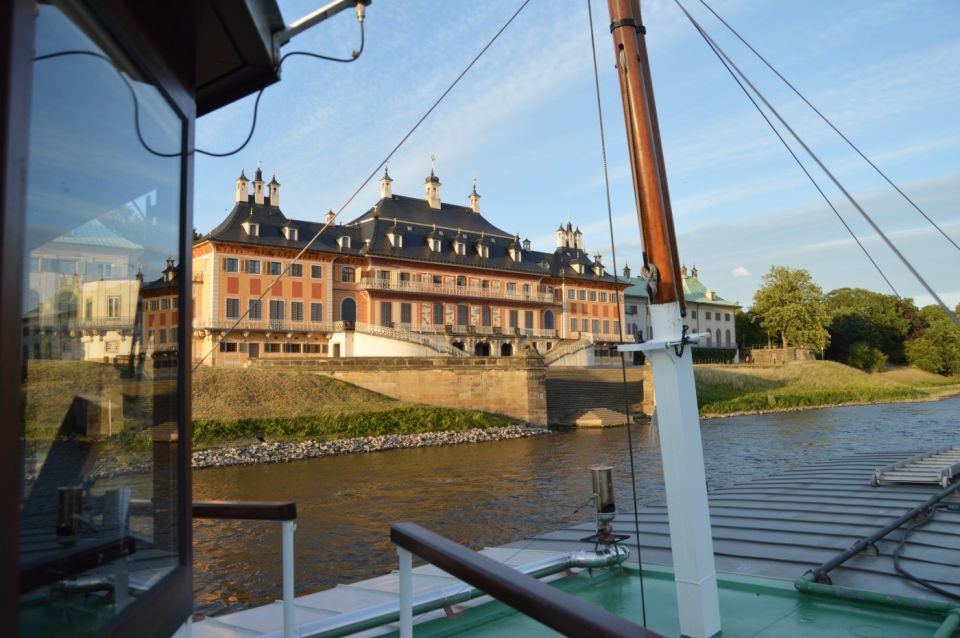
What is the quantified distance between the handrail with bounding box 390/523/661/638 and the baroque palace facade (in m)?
29.2

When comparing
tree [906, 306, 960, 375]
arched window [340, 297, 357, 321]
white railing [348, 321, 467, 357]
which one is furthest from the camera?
tree [906, 306, 960, 375]

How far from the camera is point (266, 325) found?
34969 millimetres

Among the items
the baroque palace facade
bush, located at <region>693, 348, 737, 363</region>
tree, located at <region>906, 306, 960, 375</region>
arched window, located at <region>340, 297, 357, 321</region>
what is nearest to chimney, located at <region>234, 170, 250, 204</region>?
the baroque palace facade

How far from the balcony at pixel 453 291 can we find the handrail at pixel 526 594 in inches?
1470

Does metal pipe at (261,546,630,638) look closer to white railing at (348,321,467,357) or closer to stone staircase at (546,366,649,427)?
stone staircase at (546,366,649,427)

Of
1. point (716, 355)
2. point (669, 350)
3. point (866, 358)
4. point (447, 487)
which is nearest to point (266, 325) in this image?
point (447, 487)

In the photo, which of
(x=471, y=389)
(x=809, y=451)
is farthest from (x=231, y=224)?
(x=809, y=451)

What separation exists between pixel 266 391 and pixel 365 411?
154 inches

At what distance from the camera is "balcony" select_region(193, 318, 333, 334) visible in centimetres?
3341

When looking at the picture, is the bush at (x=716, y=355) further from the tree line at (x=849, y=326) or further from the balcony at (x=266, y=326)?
the balcony at (x=266, y=326)

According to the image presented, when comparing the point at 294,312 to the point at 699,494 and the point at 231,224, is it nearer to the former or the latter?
the point at 231,224

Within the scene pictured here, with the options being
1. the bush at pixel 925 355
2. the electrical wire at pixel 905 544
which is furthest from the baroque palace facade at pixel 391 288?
the bush at pixel 925 355

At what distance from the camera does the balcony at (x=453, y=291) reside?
38938 millimetres

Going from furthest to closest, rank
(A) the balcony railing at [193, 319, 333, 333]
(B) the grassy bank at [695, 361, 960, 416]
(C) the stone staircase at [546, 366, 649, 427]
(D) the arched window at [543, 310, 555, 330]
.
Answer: (D) the arched window at [543, 310, 555, 330], (B) the grassy bank at [695, 361, 960, 416], (C) the stone staircase at [546, 366, 649, 427], (A) the balcony railing at [193, 319, 333, 333]
